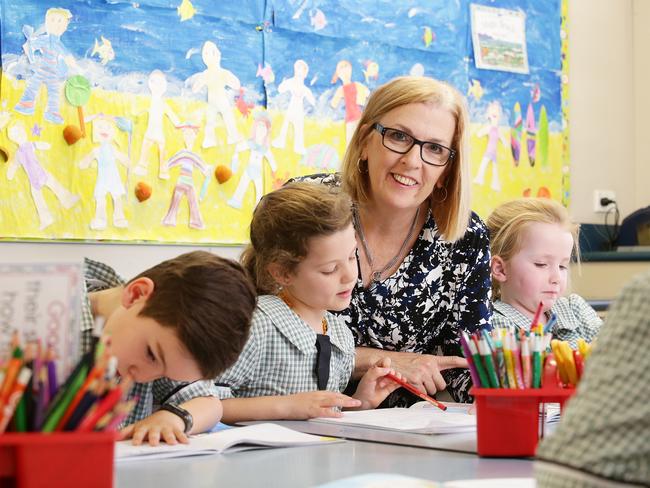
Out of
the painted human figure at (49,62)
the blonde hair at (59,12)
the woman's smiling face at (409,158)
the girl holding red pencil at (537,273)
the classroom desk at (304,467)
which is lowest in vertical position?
the classroom desk at (304,467)

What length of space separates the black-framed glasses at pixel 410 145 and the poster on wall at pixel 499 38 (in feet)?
6.30

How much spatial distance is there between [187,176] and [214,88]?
0.30 m

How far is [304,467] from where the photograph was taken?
101 cm

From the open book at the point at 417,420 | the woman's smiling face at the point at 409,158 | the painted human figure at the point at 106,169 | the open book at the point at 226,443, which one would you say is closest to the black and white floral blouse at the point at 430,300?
the woman's smiling face at the point at 409,158

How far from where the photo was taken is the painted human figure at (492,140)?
369cm

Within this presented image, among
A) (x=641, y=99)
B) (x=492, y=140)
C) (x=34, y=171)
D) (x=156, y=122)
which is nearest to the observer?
(x=34, y=171)

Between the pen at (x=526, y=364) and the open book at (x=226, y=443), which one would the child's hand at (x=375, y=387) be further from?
the pen at (x=526, y=364)

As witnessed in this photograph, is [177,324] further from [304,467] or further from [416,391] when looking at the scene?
[416,391]

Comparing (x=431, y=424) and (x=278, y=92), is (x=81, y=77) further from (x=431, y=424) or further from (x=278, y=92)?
(x=431, y=424)

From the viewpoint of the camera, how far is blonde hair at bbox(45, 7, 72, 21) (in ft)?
8.23

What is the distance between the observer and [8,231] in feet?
7.93

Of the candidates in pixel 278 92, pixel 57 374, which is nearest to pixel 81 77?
pixel 278 92

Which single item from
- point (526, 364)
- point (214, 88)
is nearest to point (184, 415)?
point (526, 364)

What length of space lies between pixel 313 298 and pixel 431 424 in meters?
0.45
